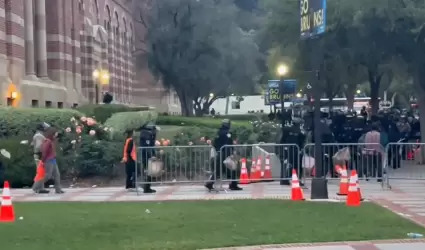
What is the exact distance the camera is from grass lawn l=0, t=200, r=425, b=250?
961cm

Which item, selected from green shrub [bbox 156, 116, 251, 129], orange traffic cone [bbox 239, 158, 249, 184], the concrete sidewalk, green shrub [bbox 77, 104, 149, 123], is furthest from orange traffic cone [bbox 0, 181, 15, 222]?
green shrub [bbox 156, 116, 251, 129]

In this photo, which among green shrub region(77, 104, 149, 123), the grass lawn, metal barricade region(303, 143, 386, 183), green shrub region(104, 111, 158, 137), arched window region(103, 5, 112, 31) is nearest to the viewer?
the grass lawn

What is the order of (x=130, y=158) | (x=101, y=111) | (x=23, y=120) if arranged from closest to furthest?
(x=130, y=158)
(x=23, y=120)
(x=101, y=111)

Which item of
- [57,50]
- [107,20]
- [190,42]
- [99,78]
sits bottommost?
[99,78]

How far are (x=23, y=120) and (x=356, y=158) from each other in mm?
9356

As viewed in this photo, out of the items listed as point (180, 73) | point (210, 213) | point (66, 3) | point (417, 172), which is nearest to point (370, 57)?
point (417, 172)

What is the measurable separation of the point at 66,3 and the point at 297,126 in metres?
21.8

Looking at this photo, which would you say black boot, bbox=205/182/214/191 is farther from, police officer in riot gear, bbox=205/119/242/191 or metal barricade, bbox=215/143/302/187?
metal barricade, bbox=215/143/302/187

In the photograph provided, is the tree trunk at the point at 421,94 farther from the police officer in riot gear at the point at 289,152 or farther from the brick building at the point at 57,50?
the brick building at the point at 57,50

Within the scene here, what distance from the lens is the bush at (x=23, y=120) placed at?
1981 cm

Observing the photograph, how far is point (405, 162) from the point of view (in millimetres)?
18516

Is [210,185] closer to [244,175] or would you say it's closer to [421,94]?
[244,175]

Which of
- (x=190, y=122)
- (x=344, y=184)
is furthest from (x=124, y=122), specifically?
(x=190, y=122)

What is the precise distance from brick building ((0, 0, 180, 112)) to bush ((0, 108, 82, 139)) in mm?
6368
